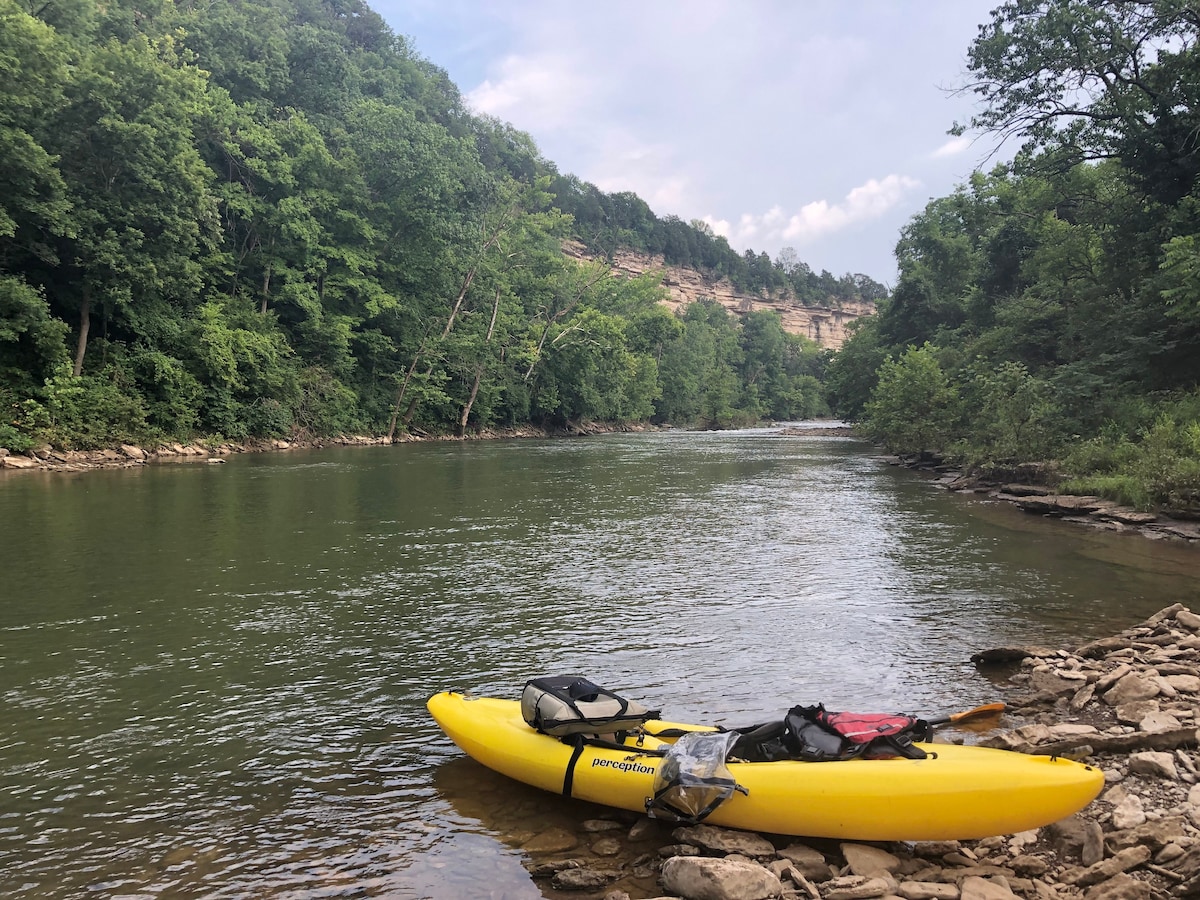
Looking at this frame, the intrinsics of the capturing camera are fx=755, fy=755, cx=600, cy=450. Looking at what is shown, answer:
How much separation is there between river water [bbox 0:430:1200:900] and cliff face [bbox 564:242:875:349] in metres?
65.9

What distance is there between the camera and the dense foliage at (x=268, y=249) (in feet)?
65.1

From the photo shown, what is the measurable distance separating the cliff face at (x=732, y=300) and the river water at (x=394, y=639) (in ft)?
216

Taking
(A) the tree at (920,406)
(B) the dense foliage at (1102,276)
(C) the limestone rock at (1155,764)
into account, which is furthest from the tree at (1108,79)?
(C) the limestone rock at (1155,764)

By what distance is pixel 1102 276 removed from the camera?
17.7m

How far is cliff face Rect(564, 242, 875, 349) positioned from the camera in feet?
284

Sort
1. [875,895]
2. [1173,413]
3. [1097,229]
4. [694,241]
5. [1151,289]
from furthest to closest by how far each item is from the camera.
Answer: [694,241] → [1097,229] → [1151,289] → [1173,413] → [875,895]

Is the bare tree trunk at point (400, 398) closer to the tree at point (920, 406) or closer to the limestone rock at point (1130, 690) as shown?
the tree at point (920, 406)

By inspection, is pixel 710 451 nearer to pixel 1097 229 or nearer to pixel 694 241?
pixel 1097 229

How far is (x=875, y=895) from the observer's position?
3.04m

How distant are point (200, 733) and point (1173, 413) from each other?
1615cm

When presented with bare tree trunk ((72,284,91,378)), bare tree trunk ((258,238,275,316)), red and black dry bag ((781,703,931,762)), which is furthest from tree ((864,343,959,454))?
bare tree trunk ((72,284,91,378))

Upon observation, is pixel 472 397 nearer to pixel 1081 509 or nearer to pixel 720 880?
pixel 1081 509

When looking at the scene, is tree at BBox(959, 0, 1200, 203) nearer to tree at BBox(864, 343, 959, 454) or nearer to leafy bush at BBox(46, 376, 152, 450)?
tree at BBox(864, 343, 959, 454)

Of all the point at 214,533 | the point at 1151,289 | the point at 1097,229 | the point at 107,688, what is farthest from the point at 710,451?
the point at 107,688
